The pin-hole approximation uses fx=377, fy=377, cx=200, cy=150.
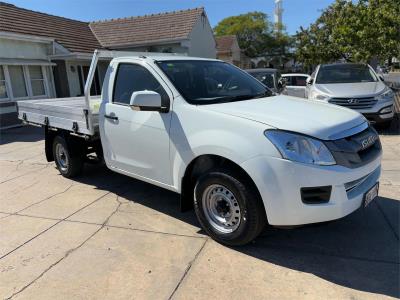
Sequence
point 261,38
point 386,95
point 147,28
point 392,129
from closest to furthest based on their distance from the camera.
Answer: point 386,95, point 392,129, point 147,28, point 261,38

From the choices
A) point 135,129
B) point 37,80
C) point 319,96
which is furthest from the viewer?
point 37,80

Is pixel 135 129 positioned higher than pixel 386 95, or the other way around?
pixel 135 129

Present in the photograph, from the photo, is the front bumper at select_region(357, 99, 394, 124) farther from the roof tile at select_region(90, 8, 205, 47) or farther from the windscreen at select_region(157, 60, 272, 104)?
the roof tile at select_region(90, 8, 205, 47)

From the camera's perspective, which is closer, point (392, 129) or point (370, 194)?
point (370, 194)

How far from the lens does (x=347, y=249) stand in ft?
12.4

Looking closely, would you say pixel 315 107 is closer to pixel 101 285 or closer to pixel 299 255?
pixel 299 255

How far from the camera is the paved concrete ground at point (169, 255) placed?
3.22 meters

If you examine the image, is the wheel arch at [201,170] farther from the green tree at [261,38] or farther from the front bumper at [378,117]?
the green tree at [261,38]

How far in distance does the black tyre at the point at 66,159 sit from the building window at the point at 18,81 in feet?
34.4

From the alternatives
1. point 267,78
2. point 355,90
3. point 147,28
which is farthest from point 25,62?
point 355,90

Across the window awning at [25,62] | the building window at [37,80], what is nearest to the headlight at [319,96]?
the window awning at [25,62]

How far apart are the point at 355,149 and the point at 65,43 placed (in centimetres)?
1796

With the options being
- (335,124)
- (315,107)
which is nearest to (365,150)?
(335,124)

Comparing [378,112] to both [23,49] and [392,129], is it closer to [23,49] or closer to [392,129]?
[392,129]
